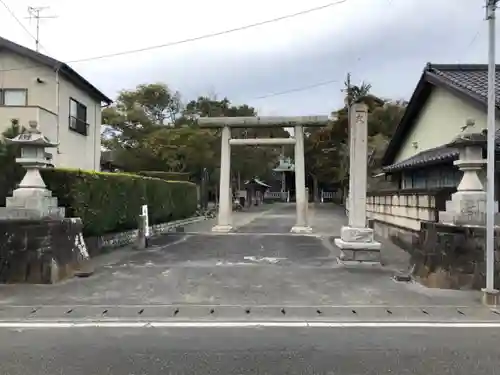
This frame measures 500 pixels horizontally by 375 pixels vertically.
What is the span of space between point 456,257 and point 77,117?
2039 cm

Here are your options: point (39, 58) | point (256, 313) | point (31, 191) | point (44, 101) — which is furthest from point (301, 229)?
point (256, 313)

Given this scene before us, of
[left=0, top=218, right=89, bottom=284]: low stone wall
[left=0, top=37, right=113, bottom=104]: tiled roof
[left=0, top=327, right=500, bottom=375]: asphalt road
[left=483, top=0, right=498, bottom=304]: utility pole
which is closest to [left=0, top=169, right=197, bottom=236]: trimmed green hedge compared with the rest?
[left=0, top=218, right=89, bottom=284]: low stone wall

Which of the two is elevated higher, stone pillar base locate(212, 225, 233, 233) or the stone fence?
the stone fence

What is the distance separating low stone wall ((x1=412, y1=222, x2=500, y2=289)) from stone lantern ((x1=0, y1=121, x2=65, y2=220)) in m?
7.77

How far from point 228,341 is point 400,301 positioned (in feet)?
12.2

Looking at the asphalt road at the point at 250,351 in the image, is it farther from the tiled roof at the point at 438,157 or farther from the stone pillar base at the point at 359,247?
the tiled roof at the point at 438,157

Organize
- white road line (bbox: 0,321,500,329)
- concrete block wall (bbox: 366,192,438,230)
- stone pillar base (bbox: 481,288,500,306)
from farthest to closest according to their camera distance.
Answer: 1. concrete block wall (bbox: 366,192,438,230)
2. stone pillar base (bbox: 481,288,500,306)
3. white road line (bbox: 0,321,500,329)

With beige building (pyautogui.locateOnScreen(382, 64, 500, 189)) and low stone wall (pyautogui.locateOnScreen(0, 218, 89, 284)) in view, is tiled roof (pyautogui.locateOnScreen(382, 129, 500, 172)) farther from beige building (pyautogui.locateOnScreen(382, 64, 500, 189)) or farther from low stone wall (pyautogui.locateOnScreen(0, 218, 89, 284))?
low stone wall (pyautogui.locateOnScreen(0, 218, 89, 284))

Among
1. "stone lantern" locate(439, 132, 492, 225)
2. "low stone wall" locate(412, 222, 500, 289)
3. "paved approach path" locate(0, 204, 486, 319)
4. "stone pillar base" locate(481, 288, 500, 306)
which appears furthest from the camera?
"stone lantern" locate(439, 132, 492, 225)

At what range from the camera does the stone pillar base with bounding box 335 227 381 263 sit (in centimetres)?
1250

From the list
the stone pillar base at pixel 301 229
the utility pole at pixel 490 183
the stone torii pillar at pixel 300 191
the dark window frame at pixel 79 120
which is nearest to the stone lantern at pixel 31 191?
the utility pole at pixel 490 183

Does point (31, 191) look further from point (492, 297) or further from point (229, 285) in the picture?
point (492, 297)

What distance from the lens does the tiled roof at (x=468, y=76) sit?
49.7ft

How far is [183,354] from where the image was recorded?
5680 millimetres
